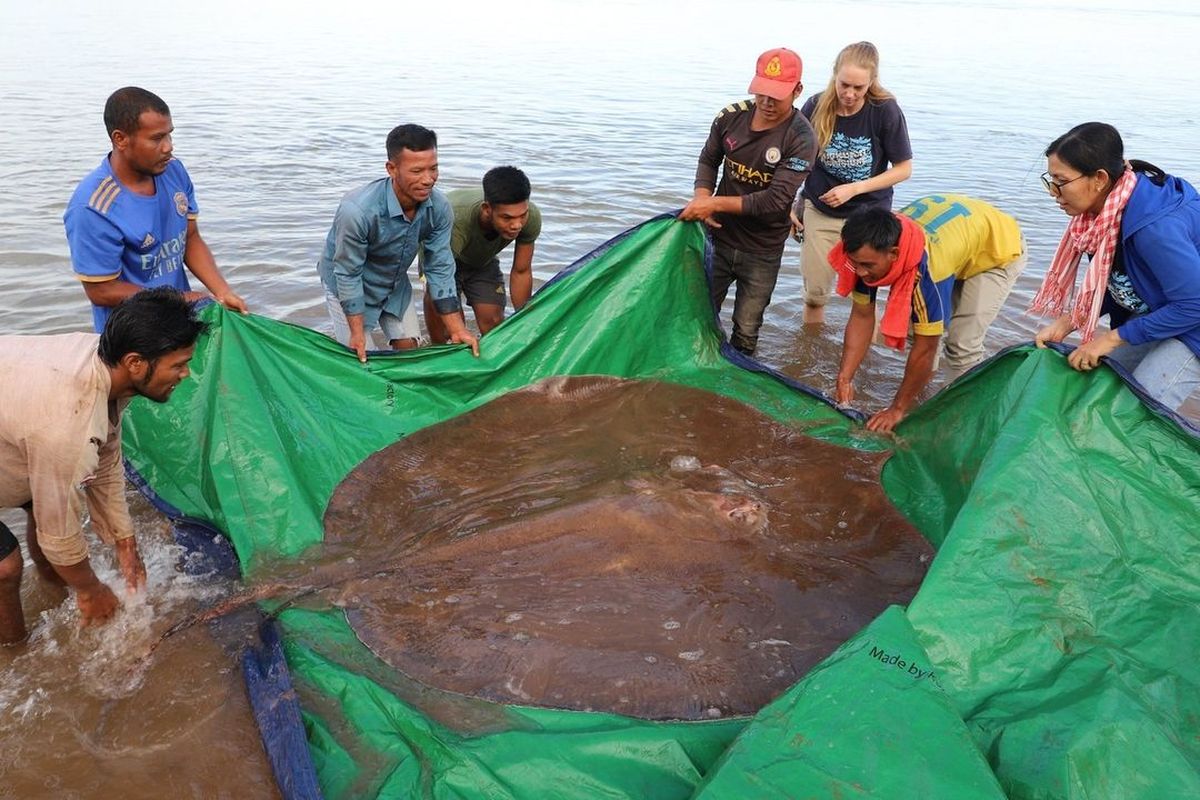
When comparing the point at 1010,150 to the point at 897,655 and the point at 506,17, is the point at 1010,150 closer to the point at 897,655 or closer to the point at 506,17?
the point at 897,655

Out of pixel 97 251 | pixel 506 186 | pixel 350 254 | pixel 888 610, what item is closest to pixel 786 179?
pixel 506 186

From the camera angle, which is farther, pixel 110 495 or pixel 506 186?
pixel 506 186

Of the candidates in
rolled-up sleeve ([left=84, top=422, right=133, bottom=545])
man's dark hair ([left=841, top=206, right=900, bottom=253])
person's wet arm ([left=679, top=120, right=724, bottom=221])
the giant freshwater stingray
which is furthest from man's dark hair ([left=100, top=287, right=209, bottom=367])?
person's wet arm ([left=679, top=120, right=724, bottom=221])

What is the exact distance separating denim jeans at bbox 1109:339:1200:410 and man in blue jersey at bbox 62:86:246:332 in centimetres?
420

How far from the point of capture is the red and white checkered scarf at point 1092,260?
3.40 metres

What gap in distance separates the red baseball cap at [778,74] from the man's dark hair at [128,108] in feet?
9.87

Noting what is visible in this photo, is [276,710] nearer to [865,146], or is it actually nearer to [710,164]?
[710,164]

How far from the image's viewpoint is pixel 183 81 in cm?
1606

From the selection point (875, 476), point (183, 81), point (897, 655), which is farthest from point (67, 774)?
point (183, 81)

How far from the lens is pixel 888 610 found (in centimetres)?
256

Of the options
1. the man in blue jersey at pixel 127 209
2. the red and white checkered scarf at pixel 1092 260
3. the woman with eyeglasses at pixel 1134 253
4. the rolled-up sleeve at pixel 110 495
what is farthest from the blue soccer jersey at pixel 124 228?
the red and white checkered scarf at pixel 1092 260

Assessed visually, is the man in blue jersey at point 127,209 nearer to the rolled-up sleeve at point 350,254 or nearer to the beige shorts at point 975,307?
the rolled-up sleeve at point 350,254

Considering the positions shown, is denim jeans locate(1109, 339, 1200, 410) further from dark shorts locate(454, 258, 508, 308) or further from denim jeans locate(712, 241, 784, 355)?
dark shorts locate(454, 258, 508, 308)

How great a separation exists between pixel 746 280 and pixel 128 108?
3.55 metres
